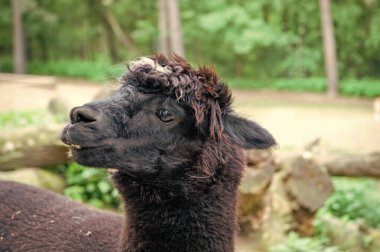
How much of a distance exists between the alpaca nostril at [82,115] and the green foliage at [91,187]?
353 centimetres

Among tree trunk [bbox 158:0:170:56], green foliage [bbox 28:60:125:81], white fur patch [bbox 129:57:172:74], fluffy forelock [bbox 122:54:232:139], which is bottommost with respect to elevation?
fluffy forelock [bbox 122:54:232:139]

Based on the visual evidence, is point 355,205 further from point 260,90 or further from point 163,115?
point 260,90

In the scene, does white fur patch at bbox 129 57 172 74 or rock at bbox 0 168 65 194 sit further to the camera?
rock at bbox 0 168 65 194

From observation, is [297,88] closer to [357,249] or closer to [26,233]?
[357,249]

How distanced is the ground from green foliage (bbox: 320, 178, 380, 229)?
179 cm

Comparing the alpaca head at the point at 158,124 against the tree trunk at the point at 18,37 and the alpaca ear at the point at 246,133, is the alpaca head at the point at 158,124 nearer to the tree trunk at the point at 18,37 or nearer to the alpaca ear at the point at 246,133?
the alpaca ear at the point at 246,133

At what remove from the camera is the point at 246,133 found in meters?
2.80

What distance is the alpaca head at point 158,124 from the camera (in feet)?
8.22

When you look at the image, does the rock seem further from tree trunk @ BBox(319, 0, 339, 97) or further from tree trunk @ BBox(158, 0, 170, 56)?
tree trunk @ BBox(319, 0, 339, 97)

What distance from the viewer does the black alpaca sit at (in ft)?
8.66

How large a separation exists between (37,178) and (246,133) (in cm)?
359

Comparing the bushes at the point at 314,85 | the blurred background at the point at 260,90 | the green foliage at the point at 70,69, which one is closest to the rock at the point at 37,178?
the blurred background at the point at 260,90

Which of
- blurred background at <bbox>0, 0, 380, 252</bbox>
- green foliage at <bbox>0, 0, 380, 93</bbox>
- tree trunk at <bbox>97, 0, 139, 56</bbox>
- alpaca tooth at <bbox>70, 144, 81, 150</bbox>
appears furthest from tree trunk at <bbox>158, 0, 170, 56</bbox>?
alpaca tooth at <bbox>70, 144, 81, 150</bbox>

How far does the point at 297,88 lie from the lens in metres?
26.2
